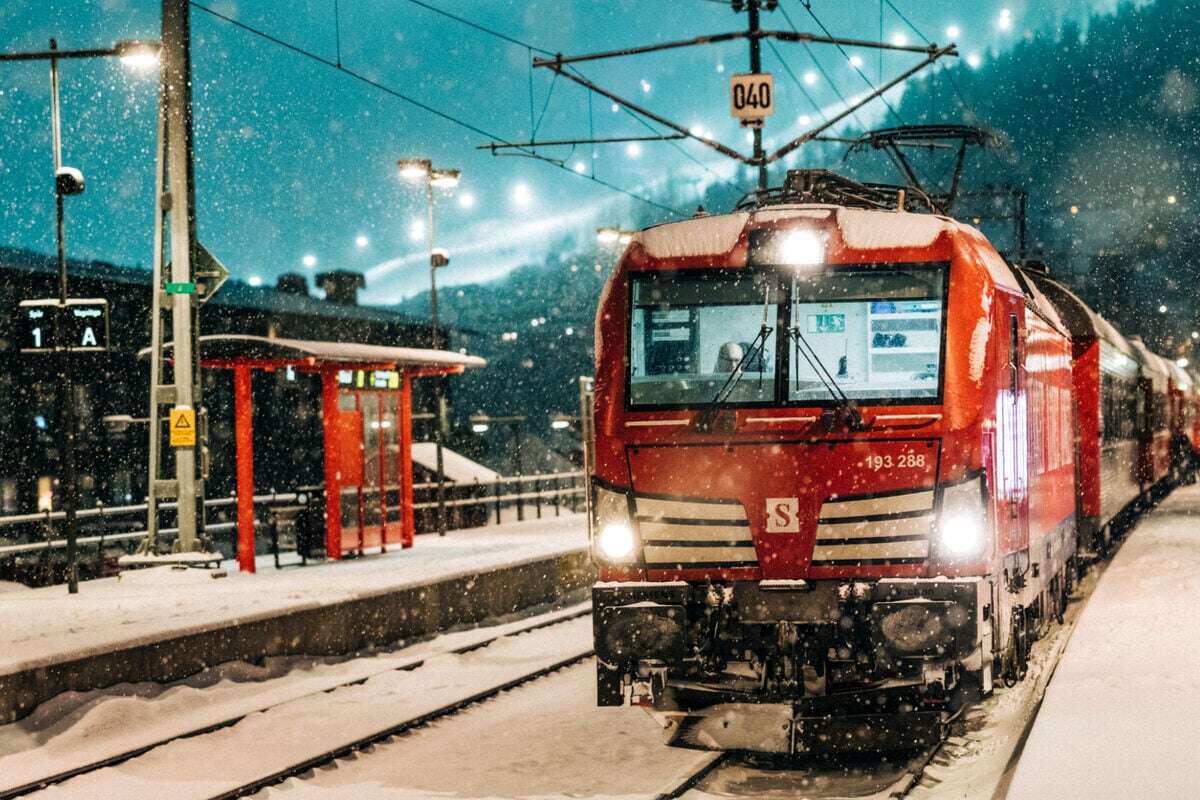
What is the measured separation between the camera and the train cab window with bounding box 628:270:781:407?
8.59 m

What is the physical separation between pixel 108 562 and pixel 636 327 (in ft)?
48.3

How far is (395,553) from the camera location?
21.2 m

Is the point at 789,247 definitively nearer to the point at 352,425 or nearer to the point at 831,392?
the point at 831,392

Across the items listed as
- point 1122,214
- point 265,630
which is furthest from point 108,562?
point 1122,214

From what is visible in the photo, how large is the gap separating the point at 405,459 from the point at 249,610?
854 centimetres

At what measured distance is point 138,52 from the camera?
14.9 meters

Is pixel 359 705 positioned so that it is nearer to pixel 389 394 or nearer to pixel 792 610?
pixel 792 610

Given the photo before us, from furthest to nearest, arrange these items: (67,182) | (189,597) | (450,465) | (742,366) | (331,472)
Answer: (450,465) → (331,472) → (67,182) → (189,597) → (742,366)

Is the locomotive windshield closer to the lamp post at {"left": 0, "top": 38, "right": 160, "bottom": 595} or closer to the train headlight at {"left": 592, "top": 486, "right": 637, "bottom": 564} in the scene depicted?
the train headlight at {"left": 592, "top": 486, "right": 637, "bottom": 564}

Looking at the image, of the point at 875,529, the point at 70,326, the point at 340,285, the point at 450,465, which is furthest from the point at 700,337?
the point at 340,285

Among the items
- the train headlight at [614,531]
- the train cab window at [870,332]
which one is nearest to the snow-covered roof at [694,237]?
the train cab window at [870,332]

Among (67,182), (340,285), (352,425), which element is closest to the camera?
(67,182)

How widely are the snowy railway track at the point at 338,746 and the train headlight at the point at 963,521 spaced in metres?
4.14

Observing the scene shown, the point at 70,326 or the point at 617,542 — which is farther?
the point at 70,326
